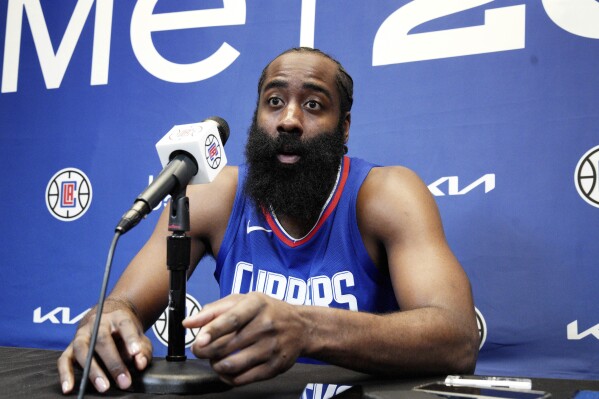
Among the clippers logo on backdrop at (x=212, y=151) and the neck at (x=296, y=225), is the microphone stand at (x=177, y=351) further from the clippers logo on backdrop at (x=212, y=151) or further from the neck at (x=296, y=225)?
the neck at (x=296, y=225)

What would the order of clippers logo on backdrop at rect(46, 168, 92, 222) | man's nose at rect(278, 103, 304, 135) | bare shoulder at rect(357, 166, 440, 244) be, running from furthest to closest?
clippers logo on backdrop at rect(46, 168, 92, 222) → man's nose at rect(278, 103, 304, 135) → bare shoulder at rect(357, 166, 440, 244)

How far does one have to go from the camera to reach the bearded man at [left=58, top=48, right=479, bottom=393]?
0.83 meters

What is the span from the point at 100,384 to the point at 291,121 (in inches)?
25.1

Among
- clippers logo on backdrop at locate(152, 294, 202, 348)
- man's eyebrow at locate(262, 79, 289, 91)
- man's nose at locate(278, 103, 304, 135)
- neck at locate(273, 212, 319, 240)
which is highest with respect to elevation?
man's eyebrow at locate(262, 79, 289, 91)

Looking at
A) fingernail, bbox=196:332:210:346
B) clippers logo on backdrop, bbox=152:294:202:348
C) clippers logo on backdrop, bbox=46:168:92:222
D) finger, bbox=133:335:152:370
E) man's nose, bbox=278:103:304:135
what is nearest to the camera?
fingernail, bbox=196:332:210:346

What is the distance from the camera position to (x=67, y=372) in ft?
2.43

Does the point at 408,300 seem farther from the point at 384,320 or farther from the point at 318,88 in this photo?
the point at 318,88

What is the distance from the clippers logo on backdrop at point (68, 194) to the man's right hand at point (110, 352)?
97 cm

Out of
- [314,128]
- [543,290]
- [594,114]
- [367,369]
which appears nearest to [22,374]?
[367,369]

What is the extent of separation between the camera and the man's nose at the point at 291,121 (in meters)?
1.20

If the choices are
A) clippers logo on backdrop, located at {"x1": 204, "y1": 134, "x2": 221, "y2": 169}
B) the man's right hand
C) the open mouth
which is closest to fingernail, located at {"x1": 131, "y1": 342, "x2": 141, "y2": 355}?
the man's right hand

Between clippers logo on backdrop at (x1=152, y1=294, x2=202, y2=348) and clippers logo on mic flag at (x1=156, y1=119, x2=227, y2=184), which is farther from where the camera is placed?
clippers logo on backdrop at (x1=152, y1=294, x2=202, y2=348)

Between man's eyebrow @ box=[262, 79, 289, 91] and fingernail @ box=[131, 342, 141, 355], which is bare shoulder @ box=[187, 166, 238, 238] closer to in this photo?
man's eyebrow @ box=[262, 79, 289, 91]

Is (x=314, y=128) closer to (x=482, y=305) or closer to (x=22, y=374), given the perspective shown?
(x=482, y=305)
